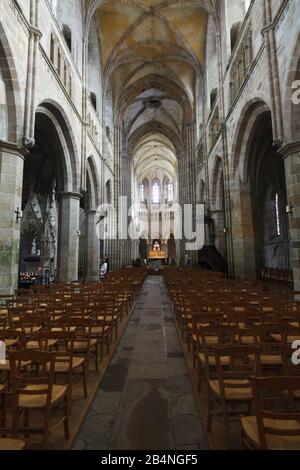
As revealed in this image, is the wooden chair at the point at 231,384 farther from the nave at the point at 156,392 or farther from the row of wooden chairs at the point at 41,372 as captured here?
the row of wooden chairs at the point at 41,372

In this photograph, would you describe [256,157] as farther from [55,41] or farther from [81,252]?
[81,252]

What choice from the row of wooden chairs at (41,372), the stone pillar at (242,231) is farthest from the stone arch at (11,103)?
the stone pillar at (242,231)

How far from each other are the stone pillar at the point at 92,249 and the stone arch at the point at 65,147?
5.19 metres

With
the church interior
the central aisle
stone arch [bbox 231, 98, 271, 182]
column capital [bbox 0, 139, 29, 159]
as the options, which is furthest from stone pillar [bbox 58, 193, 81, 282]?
the central aisle

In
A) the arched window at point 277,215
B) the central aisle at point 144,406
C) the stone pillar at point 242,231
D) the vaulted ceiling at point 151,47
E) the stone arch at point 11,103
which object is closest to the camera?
the central aisle at point 144,406

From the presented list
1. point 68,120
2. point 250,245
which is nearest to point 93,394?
point 250,245

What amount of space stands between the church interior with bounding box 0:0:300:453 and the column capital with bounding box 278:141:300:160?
11.4 inches

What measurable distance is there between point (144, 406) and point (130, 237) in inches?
1248

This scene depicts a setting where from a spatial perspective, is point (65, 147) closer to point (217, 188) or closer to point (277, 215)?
point (217, 188)

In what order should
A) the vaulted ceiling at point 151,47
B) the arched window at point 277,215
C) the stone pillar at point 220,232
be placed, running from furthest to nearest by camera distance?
the arched window at point 277,215, the vaulted ceiling at point 151,47, the stone pillar at point 220,232

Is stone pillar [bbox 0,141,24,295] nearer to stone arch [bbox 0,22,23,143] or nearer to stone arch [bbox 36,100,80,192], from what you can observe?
stone arch [bbox 0,22,23,143]

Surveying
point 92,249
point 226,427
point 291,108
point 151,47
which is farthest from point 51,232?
point 226,427

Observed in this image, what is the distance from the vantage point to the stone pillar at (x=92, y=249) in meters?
20.0

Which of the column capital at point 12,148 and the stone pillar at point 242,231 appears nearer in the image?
the column capital at point 12,148
